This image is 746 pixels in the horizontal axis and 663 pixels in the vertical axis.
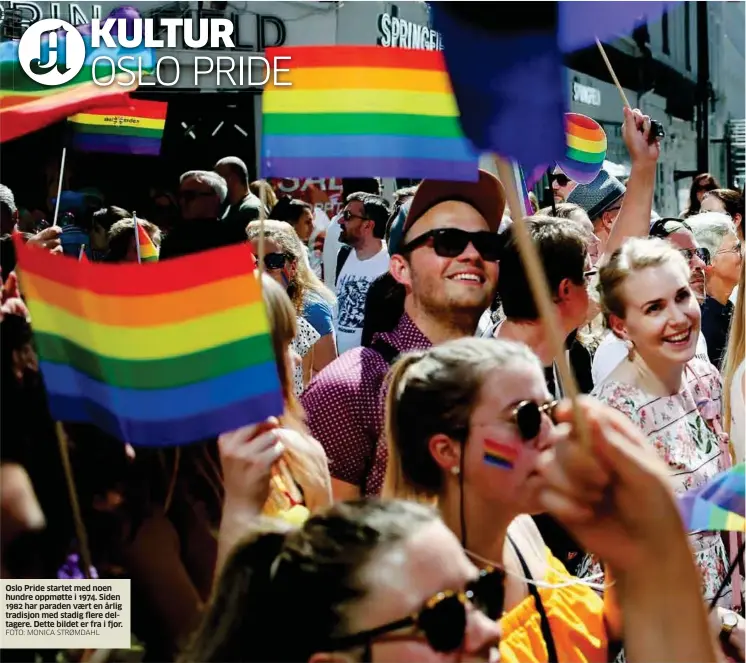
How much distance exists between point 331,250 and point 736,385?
11.5 feet


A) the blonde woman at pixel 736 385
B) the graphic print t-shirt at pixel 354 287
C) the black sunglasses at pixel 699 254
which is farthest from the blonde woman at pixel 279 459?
the graphic print t-shirt at pixel 354 287

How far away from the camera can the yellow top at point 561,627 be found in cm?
195

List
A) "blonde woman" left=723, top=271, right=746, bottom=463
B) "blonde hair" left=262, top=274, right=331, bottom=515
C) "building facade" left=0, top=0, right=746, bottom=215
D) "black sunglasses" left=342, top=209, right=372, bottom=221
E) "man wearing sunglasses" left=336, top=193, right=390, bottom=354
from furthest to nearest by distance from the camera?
"black sunglasses" left=342, top=209, right=372, bottom=221
"man wearing sunglasses" left=336, top=193, right=390, bottom=354
"building facade" left=0, top=0, right=746, bottom=215
"blonde woman" left=723, top=271, right=746, bottom=463
"blonde hair" left=262, top=274, right=331, bottom=515

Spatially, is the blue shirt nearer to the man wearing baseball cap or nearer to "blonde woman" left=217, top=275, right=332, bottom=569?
the man wearing baseball cap

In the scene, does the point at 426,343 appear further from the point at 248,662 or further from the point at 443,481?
the point at 248,662

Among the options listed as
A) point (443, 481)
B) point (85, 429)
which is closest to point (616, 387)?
point (443, 481)

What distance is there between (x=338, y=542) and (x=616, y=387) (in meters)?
1.44

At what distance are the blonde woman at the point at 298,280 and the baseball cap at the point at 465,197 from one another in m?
1.24

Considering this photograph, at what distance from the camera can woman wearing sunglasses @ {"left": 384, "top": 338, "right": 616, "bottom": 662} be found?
6.46 feet

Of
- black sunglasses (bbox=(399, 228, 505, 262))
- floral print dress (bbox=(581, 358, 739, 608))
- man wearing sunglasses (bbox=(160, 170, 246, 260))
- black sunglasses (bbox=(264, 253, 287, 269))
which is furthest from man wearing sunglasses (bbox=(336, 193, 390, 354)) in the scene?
black sunglasses (bbox=(399, 228, 505, 262))

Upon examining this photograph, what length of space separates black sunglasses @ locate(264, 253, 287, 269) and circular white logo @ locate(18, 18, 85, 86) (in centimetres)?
122

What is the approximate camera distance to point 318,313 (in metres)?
4.30

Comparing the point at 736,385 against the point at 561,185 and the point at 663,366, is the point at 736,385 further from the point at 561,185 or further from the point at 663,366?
the point at 561,185

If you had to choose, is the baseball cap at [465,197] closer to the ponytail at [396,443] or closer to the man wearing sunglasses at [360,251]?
the ponytail at [396,443]
